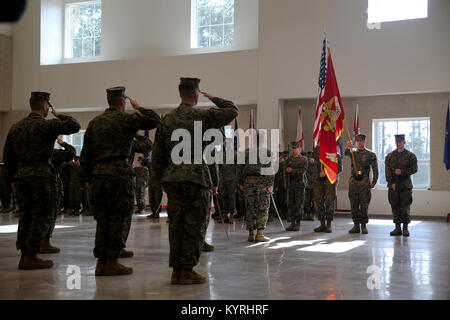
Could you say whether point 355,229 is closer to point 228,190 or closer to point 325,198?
point 325,198

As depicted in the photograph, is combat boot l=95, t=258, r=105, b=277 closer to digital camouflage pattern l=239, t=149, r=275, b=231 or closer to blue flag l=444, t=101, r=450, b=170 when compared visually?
digital camouflage pattern l=239, t=149, r=275, b=231

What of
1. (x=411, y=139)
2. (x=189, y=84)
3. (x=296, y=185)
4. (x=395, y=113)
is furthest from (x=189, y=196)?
(x=411, y=139)

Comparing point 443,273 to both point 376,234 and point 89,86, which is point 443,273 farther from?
point 89,86

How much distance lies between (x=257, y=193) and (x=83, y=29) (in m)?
12.1

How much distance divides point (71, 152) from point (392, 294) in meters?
4.27

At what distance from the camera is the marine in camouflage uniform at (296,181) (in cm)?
960

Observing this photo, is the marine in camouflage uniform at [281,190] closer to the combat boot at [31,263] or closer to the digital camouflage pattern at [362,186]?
the digital camouflage pattern at [362,186]

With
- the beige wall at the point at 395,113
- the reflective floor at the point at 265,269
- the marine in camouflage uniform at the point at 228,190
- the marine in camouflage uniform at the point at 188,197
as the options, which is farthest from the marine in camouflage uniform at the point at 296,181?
the marine in camouflage uniform at the point at 188,197

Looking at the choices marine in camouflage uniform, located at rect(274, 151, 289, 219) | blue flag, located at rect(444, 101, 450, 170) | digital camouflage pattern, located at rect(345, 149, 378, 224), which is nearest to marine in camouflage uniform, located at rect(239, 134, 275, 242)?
digital camouflage pattern, located at rect(345, 149, 378, 224)

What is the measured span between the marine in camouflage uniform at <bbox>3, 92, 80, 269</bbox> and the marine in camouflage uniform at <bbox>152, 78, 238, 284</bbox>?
1.32m

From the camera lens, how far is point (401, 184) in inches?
349

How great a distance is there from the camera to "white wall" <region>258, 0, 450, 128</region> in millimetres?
12438
